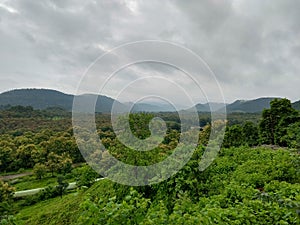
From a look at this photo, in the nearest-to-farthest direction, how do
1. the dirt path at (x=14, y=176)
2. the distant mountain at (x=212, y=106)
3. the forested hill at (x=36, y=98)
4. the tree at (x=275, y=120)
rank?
the distant mountain at (x=212, y=106)
the tree at (x=275, y=120)
the dirt path at (x=14, y=176)
the forested hill at (x=36, y=98)

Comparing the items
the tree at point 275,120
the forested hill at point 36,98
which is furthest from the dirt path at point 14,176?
the forested hill at point 36,98

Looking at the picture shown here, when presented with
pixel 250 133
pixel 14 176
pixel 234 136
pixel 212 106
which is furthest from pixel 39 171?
pixel 212 106

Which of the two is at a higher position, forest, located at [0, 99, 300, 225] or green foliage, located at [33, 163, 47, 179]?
forest, located at [0, 99, 300, 225]

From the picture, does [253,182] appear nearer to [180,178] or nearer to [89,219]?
[180,178]

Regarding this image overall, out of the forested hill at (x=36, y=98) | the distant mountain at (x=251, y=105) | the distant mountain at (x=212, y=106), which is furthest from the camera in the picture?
the forested hill at (x=36, y=98)

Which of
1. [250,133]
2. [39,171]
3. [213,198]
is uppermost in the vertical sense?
[250,133]

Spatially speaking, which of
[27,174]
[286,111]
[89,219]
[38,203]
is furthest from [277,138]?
[27,174]

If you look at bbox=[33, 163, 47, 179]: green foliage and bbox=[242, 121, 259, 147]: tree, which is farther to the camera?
bbox=[33, 163, 47, 179]: green foliage

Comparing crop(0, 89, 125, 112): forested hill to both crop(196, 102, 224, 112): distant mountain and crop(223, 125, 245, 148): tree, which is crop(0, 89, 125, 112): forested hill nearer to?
crop(223, 125, 245, 148): tree

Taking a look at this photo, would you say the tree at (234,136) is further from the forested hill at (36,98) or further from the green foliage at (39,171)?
the forested hill at (36,98)

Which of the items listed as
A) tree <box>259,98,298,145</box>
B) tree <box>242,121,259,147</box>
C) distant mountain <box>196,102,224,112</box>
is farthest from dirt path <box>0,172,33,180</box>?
distant mountain <box>196,102,224,112</box>

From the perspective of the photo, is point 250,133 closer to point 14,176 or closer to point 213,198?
point 213,198
